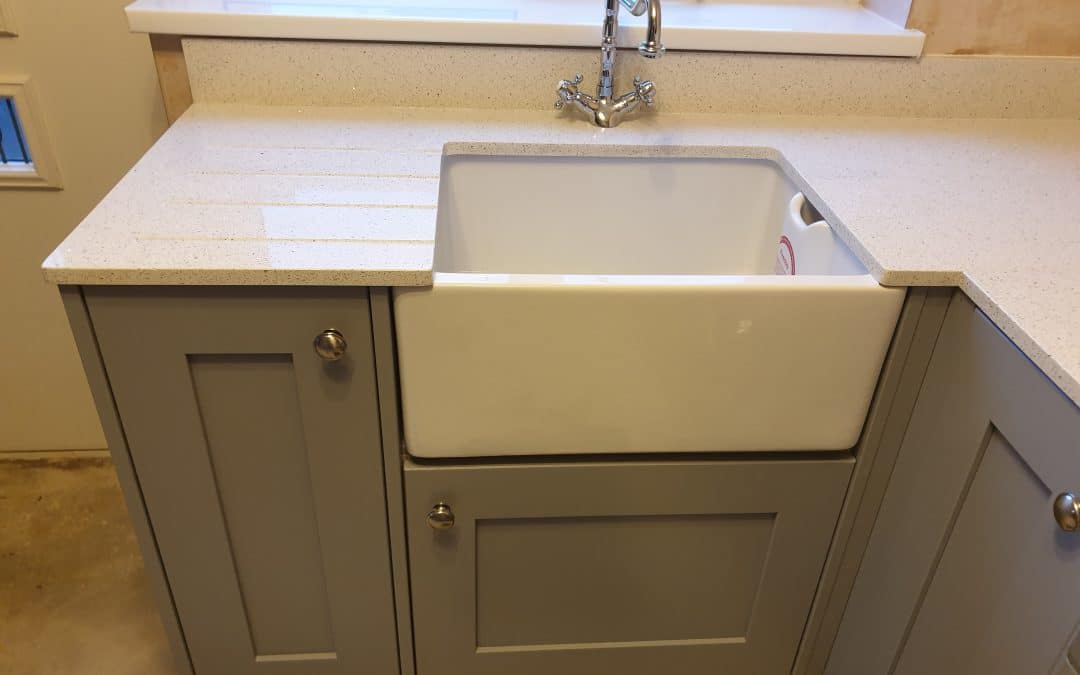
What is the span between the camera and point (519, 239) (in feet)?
4.25

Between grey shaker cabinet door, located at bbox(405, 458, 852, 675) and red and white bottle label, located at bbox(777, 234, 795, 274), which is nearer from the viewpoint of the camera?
grey shaker cabinet door, located at bbox(405, 458, 852, 675)

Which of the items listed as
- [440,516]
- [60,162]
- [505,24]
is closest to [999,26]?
[505,24]

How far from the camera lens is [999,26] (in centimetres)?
132

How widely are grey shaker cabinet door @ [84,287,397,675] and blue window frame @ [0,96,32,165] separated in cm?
82

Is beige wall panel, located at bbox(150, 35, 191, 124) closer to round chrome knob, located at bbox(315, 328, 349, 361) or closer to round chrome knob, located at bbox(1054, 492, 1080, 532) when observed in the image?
round chrome knob, located at bbox(315, 328, 349, 361)

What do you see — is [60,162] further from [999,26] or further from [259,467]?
[999,26]

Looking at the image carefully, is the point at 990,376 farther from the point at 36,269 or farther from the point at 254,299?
the point at 36,269

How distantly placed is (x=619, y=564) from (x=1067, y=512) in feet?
1.90

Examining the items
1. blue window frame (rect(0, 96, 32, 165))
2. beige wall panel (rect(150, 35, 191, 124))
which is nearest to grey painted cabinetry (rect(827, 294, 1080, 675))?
beige wall panel (rect(150, 35, 191, 124))

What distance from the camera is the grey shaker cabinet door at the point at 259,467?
2.93ft

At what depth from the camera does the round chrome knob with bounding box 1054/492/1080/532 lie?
0.73 metres

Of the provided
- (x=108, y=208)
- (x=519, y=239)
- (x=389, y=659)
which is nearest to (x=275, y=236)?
(x=108, y=208)

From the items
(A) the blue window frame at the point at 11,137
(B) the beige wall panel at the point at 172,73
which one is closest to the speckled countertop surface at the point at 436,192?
(B) the beige wall panel at the point at 172,73

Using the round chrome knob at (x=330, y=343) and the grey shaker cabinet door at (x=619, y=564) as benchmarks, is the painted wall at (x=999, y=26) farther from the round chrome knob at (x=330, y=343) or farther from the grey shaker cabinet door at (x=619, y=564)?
the round chrome knob at (x=330, y=343)
